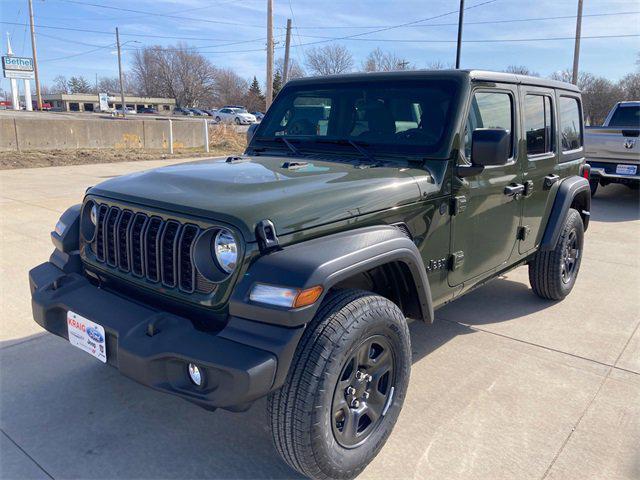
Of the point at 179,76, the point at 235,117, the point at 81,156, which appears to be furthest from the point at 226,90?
the point at 81,156

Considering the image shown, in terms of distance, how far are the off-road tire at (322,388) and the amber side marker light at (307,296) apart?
0.48ft

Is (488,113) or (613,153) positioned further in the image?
(613,153)

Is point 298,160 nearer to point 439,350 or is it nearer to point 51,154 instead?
point 439,350

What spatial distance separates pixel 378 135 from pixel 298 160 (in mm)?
545

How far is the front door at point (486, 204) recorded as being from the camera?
3268 mm

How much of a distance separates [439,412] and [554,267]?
2.13 m

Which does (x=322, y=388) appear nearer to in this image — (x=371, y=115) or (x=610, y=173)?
(x=371, y=115)

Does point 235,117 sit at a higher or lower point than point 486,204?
higher

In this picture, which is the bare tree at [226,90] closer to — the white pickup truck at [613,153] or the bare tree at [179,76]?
the bare tree at [179,76]

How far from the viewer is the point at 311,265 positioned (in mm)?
2154

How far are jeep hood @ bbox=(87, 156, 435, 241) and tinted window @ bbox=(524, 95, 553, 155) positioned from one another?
139 cm

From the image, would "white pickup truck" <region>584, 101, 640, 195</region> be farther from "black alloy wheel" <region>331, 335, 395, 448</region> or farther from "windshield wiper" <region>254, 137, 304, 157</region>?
"black alloy wheel" <region>331, 335, 395, 448</region>

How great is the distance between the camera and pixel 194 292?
231cm

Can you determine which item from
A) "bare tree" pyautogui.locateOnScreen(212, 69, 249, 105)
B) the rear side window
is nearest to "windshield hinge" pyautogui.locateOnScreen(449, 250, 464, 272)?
Result: the rear side window
